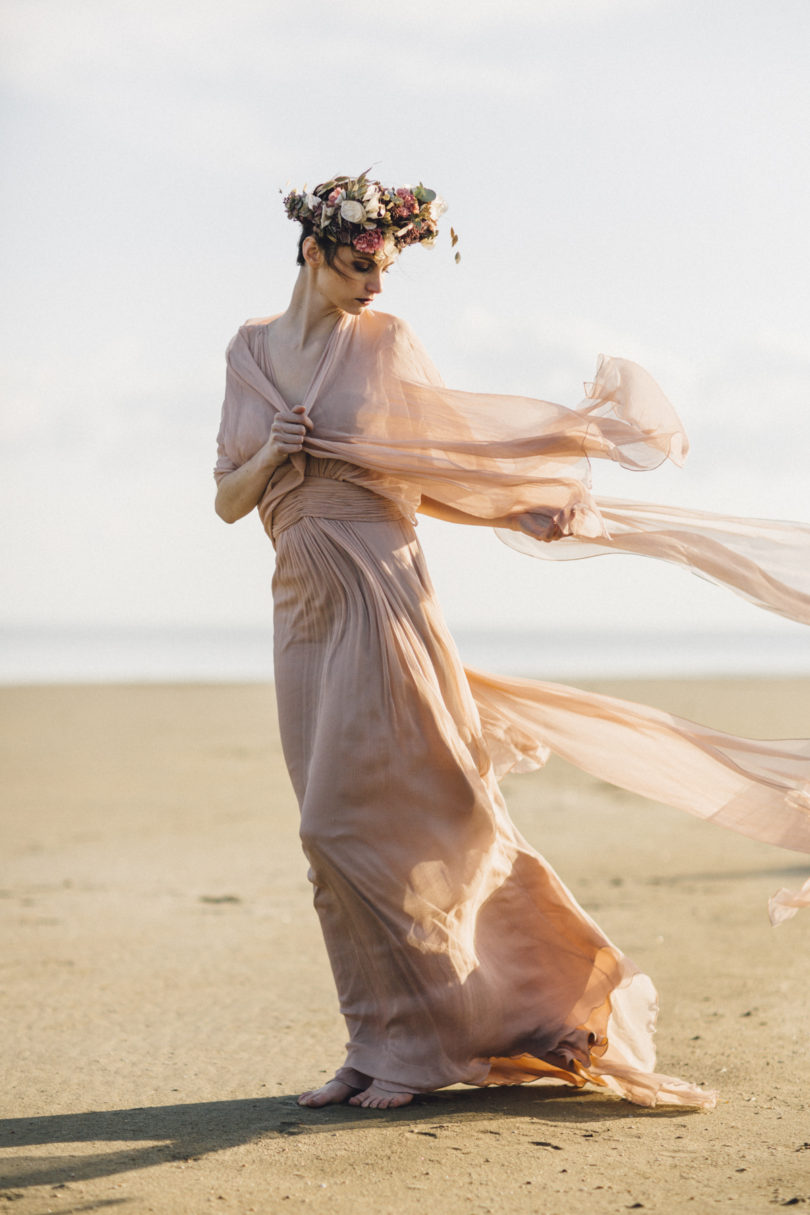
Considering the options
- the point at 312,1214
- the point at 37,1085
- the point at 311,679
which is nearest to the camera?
the point at 312,1214

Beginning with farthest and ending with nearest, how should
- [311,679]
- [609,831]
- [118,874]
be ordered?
[609,831], [118,874], [311,679]

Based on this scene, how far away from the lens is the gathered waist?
4.65 m

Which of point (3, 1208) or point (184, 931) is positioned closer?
point (3, 1208)

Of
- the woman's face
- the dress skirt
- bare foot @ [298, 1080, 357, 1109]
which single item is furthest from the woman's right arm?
bare foot @ [298, 1080, 357, 1109]

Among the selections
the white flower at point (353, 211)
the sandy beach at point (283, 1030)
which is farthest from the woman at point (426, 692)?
the sandy beach at point (283, 1030)

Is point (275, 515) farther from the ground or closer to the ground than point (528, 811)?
farther from the ground

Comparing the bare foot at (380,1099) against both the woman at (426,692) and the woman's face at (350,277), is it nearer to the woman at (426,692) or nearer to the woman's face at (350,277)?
the woman at (426,692)

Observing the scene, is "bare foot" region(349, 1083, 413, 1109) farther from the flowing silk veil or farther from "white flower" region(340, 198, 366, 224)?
"white flower" region(340, 198, 366, 224)

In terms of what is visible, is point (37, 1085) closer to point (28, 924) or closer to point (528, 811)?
point (28, 924)

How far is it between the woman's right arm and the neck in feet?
0.92

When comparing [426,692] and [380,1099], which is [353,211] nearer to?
[426,692]

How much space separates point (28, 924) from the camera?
25.7 ft

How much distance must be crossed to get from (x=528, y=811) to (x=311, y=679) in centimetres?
777

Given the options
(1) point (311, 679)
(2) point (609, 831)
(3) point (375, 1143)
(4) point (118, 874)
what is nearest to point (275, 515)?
(1) point (311, 679)
